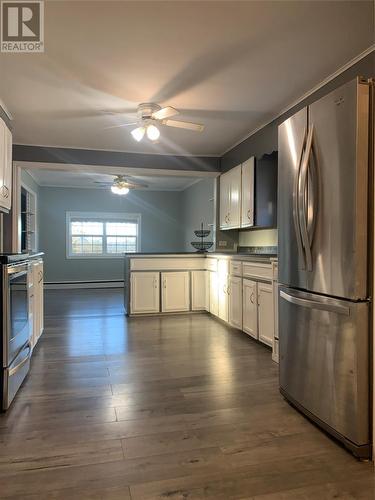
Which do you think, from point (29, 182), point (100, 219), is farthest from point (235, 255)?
point (100, 219)

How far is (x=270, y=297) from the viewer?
3318mm

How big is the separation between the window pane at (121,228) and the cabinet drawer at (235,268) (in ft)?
17.8

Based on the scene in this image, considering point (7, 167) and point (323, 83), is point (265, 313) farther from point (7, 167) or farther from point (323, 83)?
point (7, 167)

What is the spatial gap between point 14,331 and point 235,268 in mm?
2534

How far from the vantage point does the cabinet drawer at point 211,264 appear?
494 cm

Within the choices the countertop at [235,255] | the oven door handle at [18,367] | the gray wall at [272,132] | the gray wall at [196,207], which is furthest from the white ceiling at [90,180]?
the oven door handle at [18,367]

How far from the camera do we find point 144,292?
511cm

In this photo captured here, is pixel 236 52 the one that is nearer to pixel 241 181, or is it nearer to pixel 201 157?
pixel 241 181

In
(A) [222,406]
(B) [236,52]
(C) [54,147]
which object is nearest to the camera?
(A) [222,406]

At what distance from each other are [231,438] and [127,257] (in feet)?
11.9

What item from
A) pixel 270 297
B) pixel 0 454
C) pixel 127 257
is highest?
pixel 127 257

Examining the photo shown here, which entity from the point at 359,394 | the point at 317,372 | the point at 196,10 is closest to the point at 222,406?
the point at 317,372

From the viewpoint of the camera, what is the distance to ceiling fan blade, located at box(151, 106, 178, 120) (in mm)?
3041

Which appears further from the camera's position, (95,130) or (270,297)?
(95,130)
